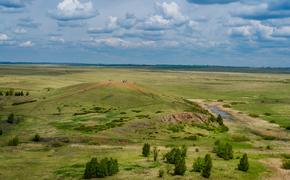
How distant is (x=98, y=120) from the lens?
9425cm

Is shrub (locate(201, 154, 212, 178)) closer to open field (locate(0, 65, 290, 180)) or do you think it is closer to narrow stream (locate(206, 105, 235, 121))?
open field (locate(0, 65, 290, 180))

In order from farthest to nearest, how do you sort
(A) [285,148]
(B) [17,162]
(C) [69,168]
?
(A) [285,148]
(B) [17,162]
(C) [69,168]

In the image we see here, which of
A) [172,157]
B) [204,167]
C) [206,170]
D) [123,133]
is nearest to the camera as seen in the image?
[206,170]

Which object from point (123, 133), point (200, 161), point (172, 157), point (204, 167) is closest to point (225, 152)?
point (172, 157)

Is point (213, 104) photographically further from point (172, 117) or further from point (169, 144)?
point (169, 144)

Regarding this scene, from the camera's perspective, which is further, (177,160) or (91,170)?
(177,160)

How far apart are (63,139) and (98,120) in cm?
2084

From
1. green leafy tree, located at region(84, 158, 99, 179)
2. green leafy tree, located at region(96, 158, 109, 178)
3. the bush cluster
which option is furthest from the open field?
green leafy tree, located at region(84, 158, 99, 179)

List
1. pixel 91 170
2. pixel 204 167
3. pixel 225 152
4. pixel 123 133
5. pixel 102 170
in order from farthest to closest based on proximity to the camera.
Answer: pixel 123 133
pixel 225 152
pixel 204 167
pixel 102 170
pixel 91 170

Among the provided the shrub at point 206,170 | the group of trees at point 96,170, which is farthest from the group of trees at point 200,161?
the group of trees at point 96,170

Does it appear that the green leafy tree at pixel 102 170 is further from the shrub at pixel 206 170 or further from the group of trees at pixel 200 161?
the shrub at pixel 206 170

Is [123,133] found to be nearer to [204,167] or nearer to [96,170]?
[204,167]

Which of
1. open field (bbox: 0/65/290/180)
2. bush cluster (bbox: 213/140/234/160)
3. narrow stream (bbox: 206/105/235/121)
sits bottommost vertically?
narrow stream (bbox: 206/105/235/121)

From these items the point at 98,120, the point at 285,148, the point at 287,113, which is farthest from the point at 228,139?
the point at 287,113
